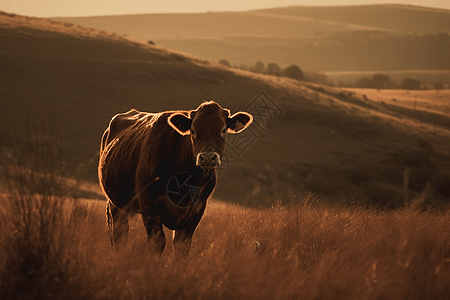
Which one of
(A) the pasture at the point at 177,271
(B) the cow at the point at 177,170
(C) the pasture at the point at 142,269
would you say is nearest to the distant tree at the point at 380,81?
(A) the pasture at the point at 177,271

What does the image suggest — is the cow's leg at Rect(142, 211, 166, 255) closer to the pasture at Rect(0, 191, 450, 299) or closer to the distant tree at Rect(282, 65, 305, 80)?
the pasture at Rect(0, 191, 450, 299)

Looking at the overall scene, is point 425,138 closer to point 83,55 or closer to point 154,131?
point 83,55

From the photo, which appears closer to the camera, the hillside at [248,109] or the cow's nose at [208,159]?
the cow's nose at [208,159]

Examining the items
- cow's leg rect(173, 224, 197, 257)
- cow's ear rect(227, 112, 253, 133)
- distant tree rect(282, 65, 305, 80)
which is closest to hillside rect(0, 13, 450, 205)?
distant tree rect(282, 65, 305, 80)

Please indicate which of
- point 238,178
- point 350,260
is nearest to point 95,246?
point 350,260

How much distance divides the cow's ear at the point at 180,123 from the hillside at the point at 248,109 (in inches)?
979

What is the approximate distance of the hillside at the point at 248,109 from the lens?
1417 inches

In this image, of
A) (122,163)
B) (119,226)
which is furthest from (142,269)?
(119,226)

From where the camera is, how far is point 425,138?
47.3 metres

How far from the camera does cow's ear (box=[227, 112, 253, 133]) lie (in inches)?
209

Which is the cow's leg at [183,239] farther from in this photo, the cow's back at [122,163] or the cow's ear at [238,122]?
the cow's ear at [238,122]

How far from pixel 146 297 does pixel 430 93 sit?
82.8 m

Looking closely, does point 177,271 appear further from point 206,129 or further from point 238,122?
point 238,122

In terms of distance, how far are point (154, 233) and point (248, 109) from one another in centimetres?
4094
